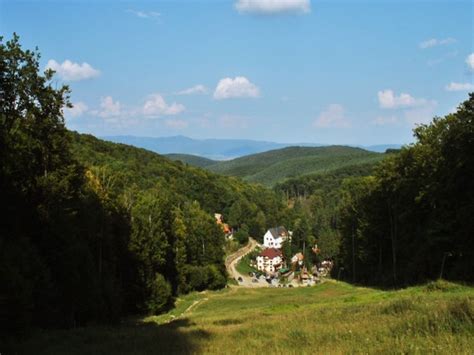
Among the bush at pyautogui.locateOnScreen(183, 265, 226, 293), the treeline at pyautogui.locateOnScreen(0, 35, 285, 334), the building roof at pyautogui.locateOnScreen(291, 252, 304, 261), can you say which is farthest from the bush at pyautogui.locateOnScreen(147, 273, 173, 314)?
the building roof at pyautogui.locateOnScreen(291, 252, 304, 261)

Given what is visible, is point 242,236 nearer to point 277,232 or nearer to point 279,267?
point 277,232

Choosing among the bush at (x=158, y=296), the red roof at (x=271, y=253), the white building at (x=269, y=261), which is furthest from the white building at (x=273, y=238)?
the bush at (x=158, y=296)

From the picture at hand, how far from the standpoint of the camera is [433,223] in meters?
39.0

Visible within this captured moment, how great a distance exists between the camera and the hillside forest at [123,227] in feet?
75.2

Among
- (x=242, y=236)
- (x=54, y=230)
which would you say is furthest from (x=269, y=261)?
(x=54, y=230)

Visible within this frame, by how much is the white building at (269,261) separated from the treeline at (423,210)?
80217mm

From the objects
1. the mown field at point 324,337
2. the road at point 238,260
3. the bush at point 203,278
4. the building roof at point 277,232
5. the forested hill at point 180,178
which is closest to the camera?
the mown field at point 324,337

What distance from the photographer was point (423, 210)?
4359cm

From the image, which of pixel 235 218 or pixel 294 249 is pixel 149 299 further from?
pixel 235 218

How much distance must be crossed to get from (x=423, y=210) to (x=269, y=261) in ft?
334

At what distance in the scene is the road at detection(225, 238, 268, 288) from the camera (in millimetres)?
106762

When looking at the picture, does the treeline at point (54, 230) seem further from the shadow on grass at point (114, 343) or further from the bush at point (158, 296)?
the shadow on grass at point (114, 343)

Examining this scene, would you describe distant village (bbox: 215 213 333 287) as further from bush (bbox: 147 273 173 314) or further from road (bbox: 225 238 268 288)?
bush (bbox: 147 273 173 314)

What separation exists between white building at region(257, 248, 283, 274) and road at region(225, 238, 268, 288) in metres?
6.58
